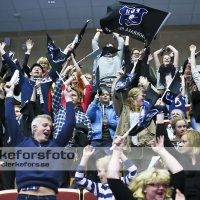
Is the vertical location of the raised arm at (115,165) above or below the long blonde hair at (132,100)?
below

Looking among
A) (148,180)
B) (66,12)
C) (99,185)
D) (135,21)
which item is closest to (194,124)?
(135,21)

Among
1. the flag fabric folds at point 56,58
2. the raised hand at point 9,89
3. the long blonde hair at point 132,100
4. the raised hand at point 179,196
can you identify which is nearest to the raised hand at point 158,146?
the raised hand at point 179,196

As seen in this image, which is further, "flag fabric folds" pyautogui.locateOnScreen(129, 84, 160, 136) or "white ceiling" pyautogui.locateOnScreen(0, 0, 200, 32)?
"white ceiling" pyautogui.locateOnScreen(0, 0, 200, 32)

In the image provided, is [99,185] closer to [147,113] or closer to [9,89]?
[147,113]

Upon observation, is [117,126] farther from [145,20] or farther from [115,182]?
[115,182]

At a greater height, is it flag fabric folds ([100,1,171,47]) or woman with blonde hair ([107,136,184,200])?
flag fabric folds ([100,1,171,47])

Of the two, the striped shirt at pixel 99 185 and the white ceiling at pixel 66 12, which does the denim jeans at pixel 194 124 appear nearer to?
the striped shirt at pixel 99 185

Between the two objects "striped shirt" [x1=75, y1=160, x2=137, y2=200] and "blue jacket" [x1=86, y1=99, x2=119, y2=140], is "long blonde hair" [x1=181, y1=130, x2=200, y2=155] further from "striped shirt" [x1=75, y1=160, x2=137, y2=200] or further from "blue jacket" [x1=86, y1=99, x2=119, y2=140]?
"blue jacket" [x1=86, y1=99, x2=119, y2=140]

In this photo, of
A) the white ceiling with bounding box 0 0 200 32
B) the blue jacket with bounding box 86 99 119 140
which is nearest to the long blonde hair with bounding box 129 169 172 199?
the blue jacket with bounding box 86 99 119 140

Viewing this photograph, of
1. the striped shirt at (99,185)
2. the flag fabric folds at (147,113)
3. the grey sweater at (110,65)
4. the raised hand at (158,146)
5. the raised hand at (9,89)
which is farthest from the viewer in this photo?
the grey sweater at (110,65)

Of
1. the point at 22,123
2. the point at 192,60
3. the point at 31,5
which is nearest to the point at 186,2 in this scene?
the point at 31,5

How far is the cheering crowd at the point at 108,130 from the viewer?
380 cm

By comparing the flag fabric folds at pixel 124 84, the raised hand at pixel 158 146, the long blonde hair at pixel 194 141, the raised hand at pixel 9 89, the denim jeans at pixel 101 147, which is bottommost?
the raised hand at pixel 158 146

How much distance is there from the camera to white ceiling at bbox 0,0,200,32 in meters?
13.0
